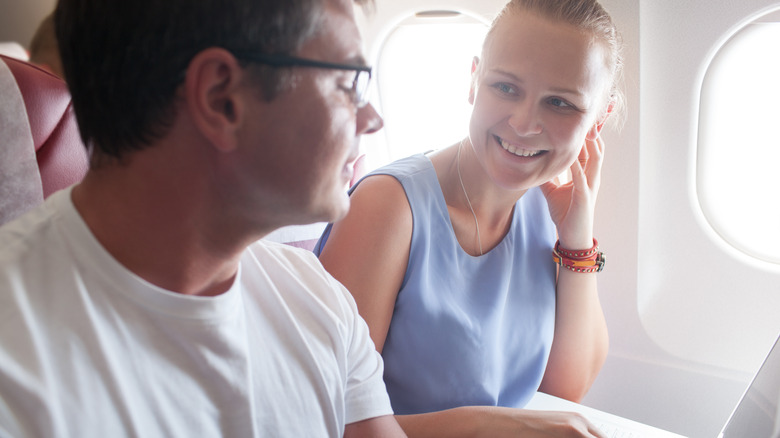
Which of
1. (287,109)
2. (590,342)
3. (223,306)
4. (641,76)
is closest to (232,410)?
(223,306)

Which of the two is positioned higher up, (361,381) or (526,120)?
(526,120)

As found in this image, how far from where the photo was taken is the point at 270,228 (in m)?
0.85

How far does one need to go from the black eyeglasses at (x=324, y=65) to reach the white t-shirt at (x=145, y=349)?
288 mm

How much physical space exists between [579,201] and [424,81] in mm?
1200

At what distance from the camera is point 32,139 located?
1.16m

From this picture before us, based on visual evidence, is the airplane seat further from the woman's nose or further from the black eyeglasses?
the woman's nose

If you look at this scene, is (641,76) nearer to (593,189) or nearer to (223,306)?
(593,189)

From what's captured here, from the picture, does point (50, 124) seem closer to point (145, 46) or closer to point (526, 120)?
point (145, 46)

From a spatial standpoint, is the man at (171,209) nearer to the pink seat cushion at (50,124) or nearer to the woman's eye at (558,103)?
the pink seat cushion at (50,124)

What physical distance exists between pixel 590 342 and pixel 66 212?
142cm

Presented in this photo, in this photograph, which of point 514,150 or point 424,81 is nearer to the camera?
point 514,150

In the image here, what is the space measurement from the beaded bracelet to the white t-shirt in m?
0.85

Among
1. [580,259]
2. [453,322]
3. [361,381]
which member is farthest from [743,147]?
[361,381]

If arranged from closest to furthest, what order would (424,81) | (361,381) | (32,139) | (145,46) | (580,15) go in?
(145,46)
(361,381)
(32,139)
(580,15)
(424,81)
